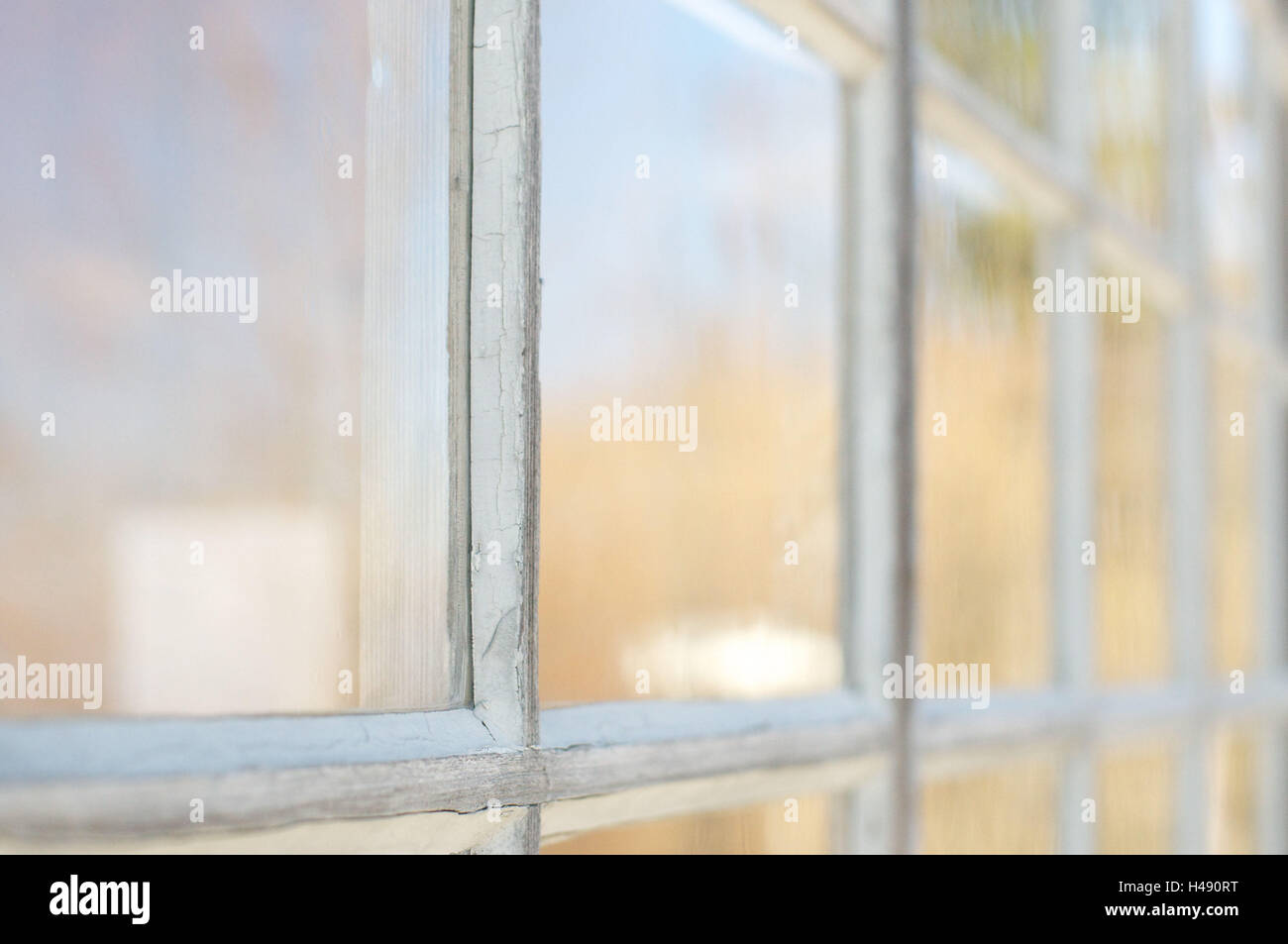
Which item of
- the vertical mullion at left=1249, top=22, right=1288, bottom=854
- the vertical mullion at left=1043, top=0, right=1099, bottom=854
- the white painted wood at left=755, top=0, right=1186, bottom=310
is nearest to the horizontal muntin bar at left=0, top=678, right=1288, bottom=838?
the vertical mullion at left=1043, top=0, right=1099, bottom=854

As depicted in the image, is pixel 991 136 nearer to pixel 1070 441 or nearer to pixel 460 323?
pixel 1070 441

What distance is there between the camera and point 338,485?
1.81 feet

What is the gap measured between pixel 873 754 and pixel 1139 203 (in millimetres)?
899

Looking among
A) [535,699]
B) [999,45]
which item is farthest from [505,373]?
[999,45]

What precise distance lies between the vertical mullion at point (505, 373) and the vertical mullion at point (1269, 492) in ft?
5.28

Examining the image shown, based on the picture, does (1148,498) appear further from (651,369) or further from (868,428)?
(651,369)

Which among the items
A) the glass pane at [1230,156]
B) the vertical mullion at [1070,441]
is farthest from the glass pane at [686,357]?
the glass pane at [1230,156]

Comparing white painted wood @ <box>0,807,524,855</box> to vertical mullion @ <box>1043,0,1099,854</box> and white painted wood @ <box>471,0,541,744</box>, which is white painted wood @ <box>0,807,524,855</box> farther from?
vertical mullion @ <box>1043,0,1099,854</box>

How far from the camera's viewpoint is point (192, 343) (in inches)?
19.5

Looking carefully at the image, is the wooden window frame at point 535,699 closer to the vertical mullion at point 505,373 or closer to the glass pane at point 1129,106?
the vertical mullion at point 505,373

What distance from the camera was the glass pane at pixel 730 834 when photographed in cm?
70

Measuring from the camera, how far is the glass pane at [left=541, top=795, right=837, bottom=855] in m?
0.70

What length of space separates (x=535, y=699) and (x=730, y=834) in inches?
10.3
